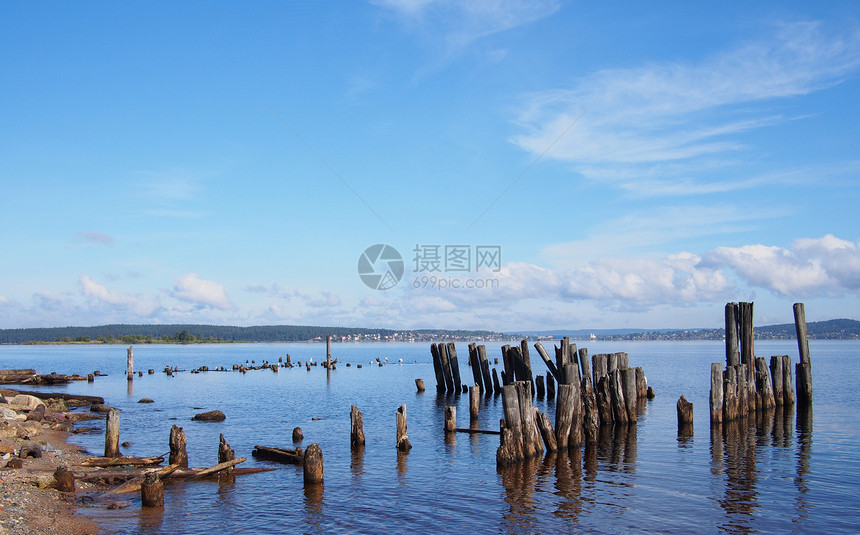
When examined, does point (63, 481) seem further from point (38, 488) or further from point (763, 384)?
point (763, 384)

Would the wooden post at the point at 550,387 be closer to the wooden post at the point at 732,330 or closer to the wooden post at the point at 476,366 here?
the wooden post at the point at 476,366

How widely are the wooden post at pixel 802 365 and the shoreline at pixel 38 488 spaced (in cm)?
2881

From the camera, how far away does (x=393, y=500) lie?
48.9 feet

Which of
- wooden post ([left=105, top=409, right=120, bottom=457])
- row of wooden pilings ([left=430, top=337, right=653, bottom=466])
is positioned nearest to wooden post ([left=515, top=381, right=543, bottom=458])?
row of wooden pilings ([left=430, top=337, right=653, bottom=466])

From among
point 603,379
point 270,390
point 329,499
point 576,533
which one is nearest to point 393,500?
point 329,499

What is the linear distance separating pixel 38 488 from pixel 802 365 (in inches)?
1205

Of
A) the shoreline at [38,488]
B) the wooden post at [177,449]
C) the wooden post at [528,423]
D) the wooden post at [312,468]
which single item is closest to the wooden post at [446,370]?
the wooden post at [528,423]

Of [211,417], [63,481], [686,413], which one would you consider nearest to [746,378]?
[686,413]

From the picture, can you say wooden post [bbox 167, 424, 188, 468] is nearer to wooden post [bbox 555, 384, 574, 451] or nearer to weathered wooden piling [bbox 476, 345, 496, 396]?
wooden post [bbox 555, 384, 574, 451]

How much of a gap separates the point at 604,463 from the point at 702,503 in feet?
14.3

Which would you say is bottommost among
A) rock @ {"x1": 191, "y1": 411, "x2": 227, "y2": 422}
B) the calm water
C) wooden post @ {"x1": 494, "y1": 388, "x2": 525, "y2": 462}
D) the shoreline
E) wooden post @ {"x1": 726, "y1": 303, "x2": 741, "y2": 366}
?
rock @ {"x1": 191, "y1": 411, "x2": 227, "y2": 422}

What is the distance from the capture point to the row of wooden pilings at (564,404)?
1744cm

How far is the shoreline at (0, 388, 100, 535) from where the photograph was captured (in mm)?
11977

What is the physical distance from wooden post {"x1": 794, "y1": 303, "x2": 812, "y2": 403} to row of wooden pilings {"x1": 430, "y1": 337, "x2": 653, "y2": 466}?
7.05 m
